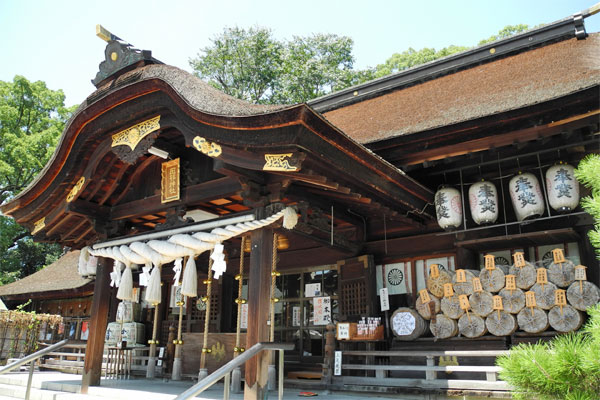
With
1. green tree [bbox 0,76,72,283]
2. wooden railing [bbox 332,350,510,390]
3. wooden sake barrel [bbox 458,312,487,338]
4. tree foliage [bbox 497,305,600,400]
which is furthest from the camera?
green tree [bbox 0,76,72,283]

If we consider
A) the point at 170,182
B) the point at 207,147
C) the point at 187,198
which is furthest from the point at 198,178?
the point at 207,147

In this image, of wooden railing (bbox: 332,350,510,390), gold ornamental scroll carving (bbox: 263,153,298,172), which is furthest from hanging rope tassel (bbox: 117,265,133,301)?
gold ornamental scroll carving (bbox: 263,153,298,172)

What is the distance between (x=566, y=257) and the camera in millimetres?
6516

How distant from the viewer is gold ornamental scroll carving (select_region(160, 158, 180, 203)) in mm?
6723

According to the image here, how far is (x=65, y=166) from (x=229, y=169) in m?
3.26

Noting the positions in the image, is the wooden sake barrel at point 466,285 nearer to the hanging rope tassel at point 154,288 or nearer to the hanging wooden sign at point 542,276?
the hanging wooden sign at point 542,276

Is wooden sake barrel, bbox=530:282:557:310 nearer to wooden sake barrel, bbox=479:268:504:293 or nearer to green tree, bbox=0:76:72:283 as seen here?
wooden sake barrel, bbox=479:268:504:293

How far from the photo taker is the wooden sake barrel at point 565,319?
18.9 ft

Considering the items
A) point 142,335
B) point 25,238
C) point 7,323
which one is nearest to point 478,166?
point 142,335

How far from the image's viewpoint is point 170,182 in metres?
6.82

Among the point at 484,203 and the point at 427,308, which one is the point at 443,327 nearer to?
the point at 427,308

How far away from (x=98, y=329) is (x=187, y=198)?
2.72m

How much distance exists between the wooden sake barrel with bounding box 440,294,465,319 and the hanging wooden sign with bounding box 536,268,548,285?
41.7 inches

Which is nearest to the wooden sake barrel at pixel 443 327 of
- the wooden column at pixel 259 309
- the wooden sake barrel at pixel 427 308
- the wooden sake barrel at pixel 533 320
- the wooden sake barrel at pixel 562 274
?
Answer: the wooden sake barrel at pixel 427 308
